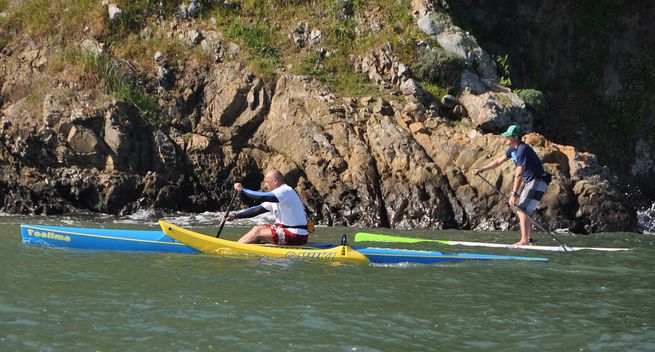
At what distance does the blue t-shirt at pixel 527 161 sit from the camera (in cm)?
1352

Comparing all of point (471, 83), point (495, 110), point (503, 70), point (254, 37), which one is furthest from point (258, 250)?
point (503, 70)

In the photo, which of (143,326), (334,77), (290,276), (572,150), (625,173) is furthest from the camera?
(625,173)

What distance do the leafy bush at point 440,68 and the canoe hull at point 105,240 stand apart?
11.8 m

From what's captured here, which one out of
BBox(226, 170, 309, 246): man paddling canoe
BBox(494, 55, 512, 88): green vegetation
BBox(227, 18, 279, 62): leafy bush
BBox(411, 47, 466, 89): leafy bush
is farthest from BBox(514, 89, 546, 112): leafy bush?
BBox(226, 170, 309, 246): man paddling canoe

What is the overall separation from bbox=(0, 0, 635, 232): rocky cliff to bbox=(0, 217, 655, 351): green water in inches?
263

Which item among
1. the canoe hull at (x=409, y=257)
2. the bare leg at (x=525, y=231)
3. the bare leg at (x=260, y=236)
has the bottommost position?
the canoe hull at (x=409, y=257)

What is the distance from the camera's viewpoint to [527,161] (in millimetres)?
13578

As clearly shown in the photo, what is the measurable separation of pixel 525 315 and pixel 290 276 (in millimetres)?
3099

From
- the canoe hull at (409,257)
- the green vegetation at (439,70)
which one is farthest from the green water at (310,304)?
the green vegetation at (439,70)

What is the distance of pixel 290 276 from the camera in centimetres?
1012

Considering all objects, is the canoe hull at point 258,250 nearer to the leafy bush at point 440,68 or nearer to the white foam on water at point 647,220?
the white foam on water at point 647,220

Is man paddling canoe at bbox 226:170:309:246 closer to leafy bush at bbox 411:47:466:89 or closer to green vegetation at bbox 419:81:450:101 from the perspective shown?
green vegetation at bbox 419:81:450:101

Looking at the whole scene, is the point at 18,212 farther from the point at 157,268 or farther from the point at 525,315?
the point at 525,315

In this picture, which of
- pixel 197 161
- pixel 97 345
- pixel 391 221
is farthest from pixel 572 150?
pixel 97 345
